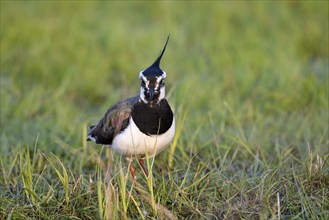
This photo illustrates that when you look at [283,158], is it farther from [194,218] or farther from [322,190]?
[194,218]

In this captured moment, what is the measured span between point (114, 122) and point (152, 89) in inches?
19.3

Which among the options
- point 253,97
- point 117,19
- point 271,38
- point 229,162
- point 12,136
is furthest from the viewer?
point 117,19

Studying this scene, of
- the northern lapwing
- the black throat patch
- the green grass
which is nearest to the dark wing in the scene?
the northern lapwing

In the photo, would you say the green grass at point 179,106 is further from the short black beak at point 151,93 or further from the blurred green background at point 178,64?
the short black beak at point 151,93

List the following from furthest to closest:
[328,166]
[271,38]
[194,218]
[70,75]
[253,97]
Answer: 1. [271,38]
2. [70,75]
3. [253,97]
4. [328,166]
5. [194,218]

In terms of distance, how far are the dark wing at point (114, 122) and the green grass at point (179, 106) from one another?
0.22 metres

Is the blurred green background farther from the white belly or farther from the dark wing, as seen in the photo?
the white belly

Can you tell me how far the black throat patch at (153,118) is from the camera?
4.40 metres

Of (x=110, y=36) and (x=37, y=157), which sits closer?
(x=37, y=157)

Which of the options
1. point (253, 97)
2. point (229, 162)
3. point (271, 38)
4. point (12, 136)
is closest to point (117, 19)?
point (271, 38)

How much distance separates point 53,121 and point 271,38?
3.47 m

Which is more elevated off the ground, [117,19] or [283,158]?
[117,19]

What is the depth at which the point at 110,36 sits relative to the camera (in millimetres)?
8070

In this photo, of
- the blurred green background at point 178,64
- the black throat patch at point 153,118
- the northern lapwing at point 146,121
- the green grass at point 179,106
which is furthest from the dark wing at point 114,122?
the blurred green background at point 178,64
